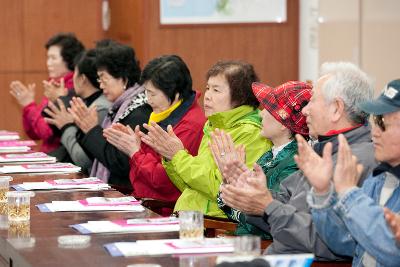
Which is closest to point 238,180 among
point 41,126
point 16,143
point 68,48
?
point 16,143

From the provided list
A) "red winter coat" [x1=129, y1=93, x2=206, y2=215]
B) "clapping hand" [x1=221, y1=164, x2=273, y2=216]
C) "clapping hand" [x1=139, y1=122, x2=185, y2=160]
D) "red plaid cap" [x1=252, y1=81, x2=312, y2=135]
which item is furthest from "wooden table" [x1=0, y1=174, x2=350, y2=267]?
"red winter coat" [x1=129, y1=93, x2=206, y2=215]

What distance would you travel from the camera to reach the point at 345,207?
320 centimetres

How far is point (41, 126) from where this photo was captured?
8.12 meters

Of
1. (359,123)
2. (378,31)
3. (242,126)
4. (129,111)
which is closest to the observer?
(359,123)

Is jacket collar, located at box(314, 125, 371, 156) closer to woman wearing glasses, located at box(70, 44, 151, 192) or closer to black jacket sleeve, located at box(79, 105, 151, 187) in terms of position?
woman wearing glasses, located at box(70, 44, 151, 192)

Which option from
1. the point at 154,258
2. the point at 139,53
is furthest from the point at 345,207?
the point at 139,53

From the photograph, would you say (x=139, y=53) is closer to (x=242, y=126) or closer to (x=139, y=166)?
(x=139, y=166)

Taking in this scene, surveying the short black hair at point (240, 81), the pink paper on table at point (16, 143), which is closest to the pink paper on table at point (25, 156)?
the pink paper on table at point (16, 143)

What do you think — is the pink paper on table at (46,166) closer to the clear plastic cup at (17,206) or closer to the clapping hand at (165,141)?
the clapping hand at (165,141)

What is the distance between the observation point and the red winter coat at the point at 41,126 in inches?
317

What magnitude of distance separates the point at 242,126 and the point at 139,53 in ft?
13.8

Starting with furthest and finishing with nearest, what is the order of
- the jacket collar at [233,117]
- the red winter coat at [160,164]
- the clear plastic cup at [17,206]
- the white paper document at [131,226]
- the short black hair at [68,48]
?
the short black hair at [68,48] → the red winter coat at [160,164] → the jacket collar at [233,117] → the clear plastic cup at [17,206] → the white paper document at [131,226]

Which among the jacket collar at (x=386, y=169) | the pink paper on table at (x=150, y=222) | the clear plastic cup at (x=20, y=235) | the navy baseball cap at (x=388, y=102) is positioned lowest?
the clear plastic cup at (x=20, y=235)

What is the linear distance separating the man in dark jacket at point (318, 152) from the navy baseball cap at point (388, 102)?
435mm
